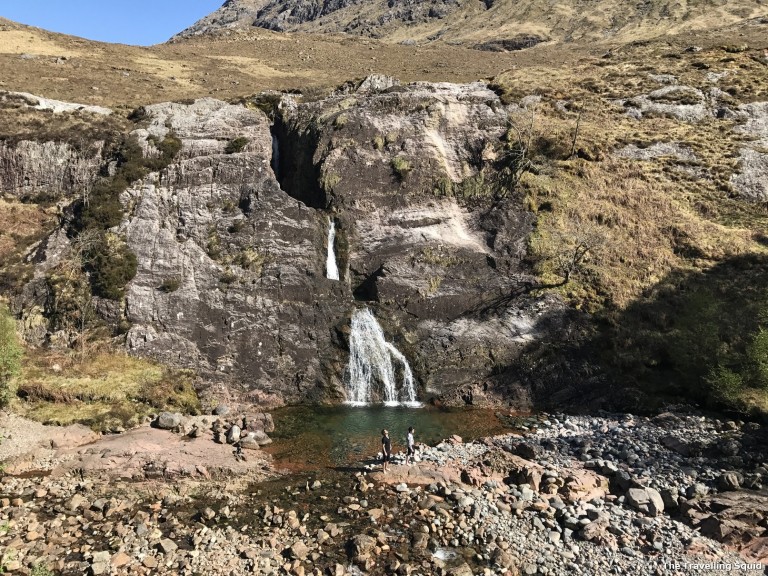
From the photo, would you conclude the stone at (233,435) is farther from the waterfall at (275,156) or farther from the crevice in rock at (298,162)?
the waterfall at (275,156)

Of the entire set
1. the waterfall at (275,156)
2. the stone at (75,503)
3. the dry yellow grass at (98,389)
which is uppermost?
the waterfall at (275,156)

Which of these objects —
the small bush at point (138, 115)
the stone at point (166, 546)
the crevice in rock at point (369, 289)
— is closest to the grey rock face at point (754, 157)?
Answer: the crevice in rock at point (369, 289)

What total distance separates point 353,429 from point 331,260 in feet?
60.5

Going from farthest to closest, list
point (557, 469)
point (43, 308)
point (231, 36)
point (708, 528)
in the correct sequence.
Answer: point (231, 36), point (43, 308), point (557, 469), point (708, 528)

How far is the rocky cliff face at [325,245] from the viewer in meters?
37.3

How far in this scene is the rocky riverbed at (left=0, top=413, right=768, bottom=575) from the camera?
→ 55.3 ft

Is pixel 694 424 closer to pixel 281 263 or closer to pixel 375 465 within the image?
pixel 375 465

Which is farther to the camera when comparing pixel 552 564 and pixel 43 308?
pixel 43 308

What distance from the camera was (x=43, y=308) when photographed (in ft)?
120

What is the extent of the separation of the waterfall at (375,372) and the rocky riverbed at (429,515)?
10.6m

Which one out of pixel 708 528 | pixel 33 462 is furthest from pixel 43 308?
pixel 708 528

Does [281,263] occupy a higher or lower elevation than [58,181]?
lower

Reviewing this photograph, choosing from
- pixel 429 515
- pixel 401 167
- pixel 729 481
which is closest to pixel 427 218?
pixel 401 167

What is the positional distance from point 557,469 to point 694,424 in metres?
11.2
